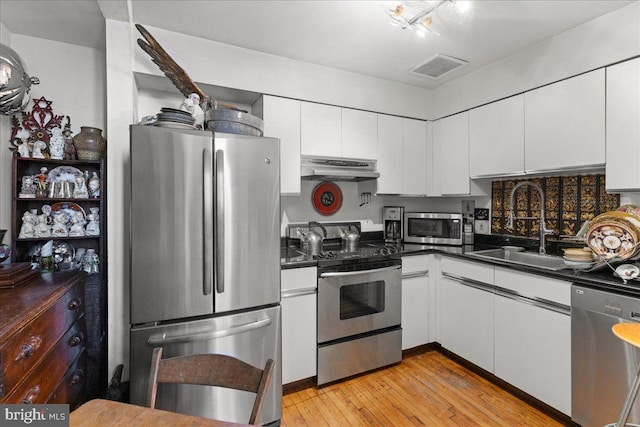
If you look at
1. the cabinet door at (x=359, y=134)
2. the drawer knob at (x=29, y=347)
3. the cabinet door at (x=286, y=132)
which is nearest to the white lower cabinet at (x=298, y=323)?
the cabinet door at (x=286, y=132)

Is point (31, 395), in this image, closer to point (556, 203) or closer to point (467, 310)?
point (467, 310)

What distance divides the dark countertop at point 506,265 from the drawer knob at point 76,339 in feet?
3.83

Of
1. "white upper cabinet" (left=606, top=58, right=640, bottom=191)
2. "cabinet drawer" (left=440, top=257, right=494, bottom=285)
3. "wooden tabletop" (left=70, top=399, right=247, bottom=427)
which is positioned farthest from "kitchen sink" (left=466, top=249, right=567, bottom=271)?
"wooden tabletop" (left=70, top=399, right=247, bottom=427)

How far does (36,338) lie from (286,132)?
1.87 m

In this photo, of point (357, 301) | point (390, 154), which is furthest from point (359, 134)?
point (357, 301)

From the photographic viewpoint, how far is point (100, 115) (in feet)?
7.47

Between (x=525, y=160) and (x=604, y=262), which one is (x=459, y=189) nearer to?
(x=525, y=160)

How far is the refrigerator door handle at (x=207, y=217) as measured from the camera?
165 centimetres

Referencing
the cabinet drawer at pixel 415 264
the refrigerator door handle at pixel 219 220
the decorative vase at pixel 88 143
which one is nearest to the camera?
the refrigerator door handle at pixel 219 220

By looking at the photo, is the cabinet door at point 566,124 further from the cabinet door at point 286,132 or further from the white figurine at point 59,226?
the white figurine at point 59,226

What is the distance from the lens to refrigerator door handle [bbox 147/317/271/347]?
1578 millimetres

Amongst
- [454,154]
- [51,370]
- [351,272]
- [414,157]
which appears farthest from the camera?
[414,157]

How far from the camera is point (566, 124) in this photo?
2080mm

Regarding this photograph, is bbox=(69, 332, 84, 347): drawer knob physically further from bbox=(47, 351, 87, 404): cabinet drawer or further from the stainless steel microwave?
the stainless steel microwave
